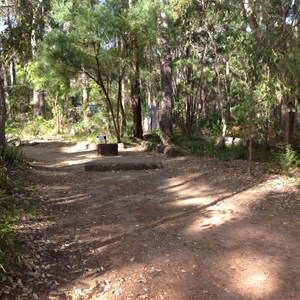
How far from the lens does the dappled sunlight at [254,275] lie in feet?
11.8

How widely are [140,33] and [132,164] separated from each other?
6.25m

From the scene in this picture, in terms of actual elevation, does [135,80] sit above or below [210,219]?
above

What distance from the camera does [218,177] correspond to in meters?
8.70

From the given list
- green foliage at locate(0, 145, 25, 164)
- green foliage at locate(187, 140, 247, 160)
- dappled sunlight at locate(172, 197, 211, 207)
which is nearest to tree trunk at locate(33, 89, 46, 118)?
green foliage at locate(187, 140, 247, 160)

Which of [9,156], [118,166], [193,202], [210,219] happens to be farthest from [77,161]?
[210,219]

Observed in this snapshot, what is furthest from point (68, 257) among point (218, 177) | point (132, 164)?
point (132, 164)

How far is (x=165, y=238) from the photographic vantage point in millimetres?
4938

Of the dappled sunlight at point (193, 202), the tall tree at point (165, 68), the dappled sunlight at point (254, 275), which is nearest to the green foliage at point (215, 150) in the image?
the tall tree at point (165, 68)

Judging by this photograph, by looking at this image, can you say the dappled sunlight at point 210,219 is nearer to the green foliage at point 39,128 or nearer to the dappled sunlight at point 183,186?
the dappled sunlight at point 183,186

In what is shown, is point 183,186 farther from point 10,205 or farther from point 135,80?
point 135,80

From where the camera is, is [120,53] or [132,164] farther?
[120,53]

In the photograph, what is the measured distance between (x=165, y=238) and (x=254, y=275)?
4.51ft

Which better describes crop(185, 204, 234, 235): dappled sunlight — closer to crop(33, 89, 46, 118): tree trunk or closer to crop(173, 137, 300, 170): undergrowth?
crop(173, 137, 300, 170): undergrowth

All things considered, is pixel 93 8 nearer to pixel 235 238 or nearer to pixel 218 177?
pixel 218 177
